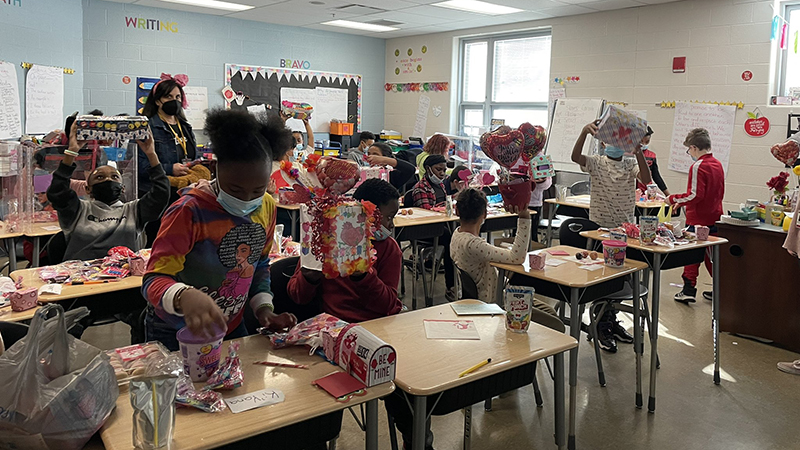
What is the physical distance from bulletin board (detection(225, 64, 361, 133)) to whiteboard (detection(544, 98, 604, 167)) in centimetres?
352

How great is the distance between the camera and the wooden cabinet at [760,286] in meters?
4.06

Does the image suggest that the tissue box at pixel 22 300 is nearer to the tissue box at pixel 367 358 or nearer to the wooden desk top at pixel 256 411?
the wooden desk top at pixel 256 411

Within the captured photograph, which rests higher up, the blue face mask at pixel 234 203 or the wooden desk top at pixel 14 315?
the blue face mask at pixel 234 203

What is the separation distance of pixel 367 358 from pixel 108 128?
1679mm

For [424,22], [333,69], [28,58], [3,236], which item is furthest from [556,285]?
[333,69]

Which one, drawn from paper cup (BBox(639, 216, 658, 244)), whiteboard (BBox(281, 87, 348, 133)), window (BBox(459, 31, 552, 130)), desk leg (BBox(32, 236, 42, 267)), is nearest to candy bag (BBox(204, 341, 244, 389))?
desk leg (BBox(32, 236, 42, 267))

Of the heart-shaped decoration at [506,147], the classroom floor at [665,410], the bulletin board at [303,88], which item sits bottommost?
the classroom floor at [665,410]

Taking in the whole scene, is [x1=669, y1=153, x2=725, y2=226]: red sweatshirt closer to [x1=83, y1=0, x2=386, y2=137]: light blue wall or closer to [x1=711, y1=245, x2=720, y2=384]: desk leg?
[x1=711, y1=245, x2=720, y2=384]: desk leg

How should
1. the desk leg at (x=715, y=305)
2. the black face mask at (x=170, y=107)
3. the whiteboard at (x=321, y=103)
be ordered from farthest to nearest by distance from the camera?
the whiteboard at (x=321, y=103), the black face mask at (x=170, y=107), the desk leg at (x=715, y=305)

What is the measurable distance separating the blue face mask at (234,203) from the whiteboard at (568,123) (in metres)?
6.56

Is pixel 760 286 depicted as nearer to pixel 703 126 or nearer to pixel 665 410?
pixel 665 410

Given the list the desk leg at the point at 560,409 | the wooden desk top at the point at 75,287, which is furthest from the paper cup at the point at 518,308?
the wooden desk top at the point at 75,287

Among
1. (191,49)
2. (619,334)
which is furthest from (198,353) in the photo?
(191,49)

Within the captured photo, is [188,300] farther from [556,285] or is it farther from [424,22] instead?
[424,22]
